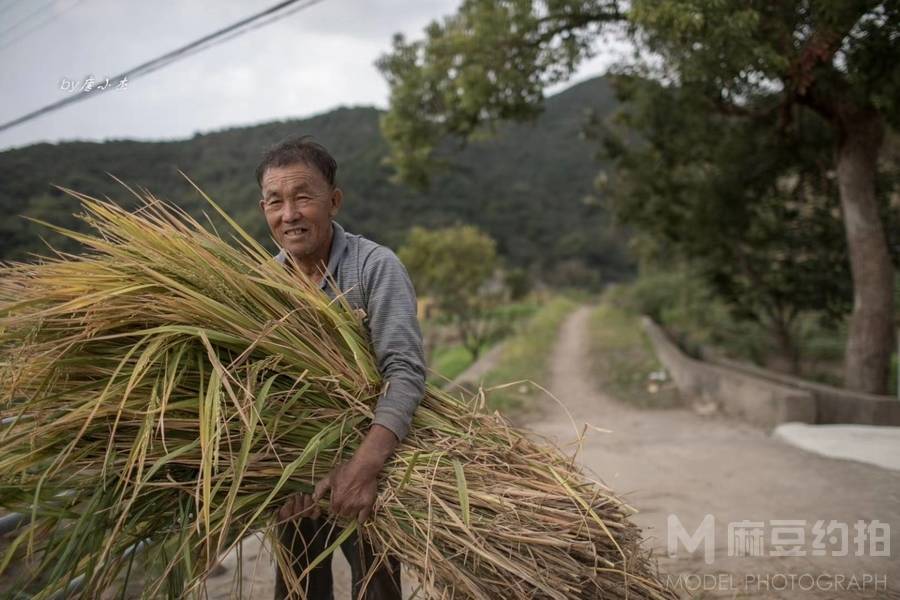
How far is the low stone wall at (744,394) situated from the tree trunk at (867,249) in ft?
3.32

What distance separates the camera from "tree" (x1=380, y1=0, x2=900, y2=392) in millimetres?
5316

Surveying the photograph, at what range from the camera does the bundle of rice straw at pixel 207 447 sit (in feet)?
4.72

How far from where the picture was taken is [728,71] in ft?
18.9

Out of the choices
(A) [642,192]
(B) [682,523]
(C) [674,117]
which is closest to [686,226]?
(A) [642,192]

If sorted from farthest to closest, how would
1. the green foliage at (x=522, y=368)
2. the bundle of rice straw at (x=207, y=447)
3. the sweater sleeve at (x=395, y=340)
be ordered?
the green foliage at (x=522, y=368), the sweater sleeve at (x=395, y=340), the bundle of rice straw at (x=207, y=447)

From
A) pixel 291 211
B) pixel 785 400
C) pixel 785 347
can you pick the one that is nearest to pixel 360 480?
pixel 291 211

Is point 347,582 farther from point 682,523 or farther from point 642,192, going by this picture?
Result: point 642,192

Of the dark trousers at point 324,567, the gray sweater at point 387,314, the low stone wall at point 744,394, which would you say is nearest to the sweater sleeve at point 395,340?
the gray sweater at point 387,314

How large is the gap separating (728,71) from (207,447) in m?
5.88

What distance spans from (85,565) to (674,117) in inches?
315

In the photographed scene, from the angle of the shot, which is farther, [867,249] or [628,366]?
[628,366]

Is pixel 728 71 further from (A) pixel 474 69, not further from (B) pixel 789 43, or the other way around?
(A) pixel 474 69

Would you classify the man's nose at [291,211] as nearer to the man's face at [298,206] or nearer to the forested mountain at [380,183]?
the man's face at [298,206]

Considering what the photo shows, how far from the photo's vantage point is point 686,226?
9562 mm
